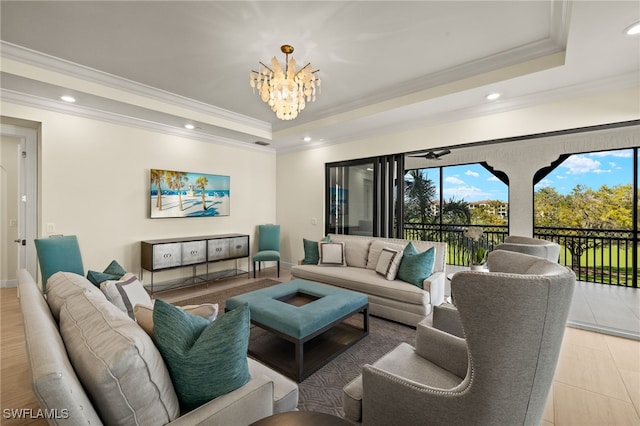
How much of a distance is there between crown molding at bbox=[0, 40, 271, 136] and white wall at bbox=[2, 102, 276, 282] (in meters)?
0.82

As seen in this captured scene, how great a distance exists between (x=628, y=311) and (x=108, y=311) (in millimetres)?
5076

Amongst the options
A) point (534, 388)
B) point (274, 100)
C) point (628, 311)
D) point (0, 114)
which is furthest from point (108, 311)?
point (628, 311)

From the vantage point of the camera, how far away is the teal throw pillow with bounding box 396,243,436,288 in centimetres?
321

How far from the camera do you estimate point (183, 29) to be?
7.95 feet

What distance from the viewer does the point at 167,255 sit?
414 centimetres

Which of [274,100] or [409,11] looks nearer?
[409,11]

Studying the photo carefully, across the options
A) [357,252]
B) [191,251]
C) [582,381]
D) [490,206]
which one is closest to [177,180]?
[191,251]

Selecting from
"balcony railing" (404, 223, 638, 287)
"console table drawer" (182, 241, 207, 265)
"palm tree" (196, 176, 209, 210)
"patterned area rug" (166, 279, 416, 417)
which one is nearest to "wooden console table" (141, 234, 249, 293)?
"console table drawer" (182, 241, 207, 265)

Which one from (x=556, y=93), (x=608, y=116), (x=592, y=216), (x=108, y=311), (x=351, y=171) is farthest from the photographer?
(x=351, y=171)

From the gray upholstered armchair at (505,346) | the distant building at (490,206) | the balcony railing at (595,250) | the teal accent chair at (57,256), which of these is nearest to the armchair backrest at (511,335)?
the gray upholstered armchair at (505,346)

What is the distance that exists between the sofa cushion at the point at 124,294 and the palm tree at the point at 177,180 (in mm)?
3048

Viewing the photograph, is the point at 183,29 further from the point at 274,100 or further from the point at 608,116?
the point at 608,116

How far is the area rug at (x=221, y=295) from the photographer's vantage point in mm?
3775

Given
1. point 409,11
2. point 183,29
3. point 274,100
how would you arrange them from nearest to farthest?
1. point 409,11
2. point 183,29
3. point 274,100
